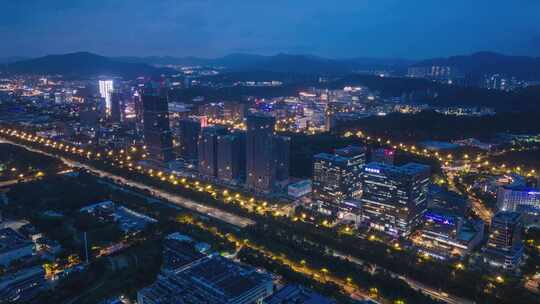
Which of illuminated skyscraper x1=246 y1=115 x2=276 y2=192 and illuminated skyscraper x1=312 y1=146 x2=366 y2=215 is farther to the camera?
illuminated skyscraper x1=246 y1=115 x2=276 y2=192

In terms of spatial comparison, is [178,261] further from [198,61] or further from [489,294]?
[198,61]

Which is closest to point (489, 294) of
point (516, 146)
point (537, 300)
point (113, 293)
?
point (537, 300)

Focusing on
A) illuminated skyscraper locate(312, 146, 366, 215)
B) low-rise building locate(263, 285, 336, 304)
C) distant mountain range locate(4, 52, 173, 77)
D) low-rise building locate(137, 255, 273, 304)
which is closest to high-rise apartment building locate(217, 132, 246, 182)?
illuminated skyscraper locate(312, 146, 366, 215)

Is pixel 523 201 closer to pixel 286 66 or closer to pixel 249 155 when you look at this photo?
pixel 249 155

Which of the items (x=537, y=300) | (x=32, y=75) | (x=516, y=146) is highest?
(x=32, y=75)

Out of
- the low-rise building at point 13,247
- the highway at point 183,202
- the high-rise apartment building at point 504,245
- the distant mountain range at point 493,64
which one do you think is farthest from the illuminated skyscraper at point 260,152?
the distant mountain range at point 493,64

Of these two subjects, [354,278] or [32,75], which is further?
[32,75]

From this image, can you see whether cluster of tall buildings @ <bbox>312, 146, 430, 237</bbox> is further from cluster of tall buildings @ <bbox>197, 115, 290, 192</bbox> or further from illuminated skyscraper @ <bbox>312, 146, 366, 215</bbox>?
cluster of tall buildings @ <bbox>197, 115, 290, 192</bbox>

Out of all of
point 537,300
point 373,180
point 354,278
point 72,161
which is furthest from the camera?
point 72,161
